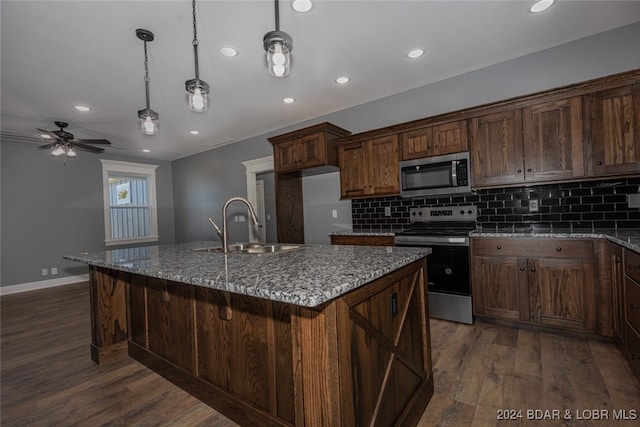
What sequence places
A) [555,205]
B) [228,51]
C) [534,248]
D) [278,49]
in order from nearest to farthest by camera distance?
[278,49]
[534,248]
[228,51]
[555,205]

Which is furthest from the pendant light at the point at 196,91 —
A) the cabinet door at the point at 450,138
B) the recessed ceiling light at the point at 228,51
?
the cabinet door at the point at 450,138

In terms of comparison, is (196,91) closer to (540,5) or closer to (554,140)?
(540,5)

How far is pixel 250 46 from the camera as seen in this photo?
2645 mm

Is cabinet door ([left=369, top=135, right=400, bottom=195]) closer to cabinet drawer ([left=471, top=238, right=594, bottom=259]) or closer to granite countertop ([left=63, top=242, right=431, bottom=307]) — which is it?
cabinet drawer ([left=471, top=238, right=594, bottom=259])

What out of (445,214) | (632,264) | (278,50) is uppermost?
(278,50)

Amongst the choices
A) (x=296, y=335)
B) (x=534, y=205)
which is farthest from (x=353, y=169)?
(x=296, y=335)

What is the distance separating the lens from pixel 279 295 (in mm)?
872

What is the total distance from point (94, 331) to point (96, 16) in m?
2.36

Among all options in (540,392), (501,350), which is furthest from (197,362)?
(501,350)

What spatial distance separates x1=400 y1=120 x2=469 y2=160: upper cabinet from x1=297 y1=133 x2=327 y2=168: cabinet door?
3.24ft

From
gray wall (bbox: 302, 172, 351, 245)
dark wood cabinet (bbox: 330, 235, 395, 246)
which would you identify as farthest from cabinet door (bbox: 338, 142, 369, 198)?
dark wood cabinet (bbox: 330, 235, 395, 246)

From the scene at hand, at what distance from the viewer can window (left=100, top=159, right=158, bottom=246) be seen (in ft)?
19.7

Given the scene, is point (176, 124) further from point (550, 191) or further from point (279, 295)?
point (550, 191)

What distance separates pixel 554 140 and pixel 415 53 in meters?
1.46
